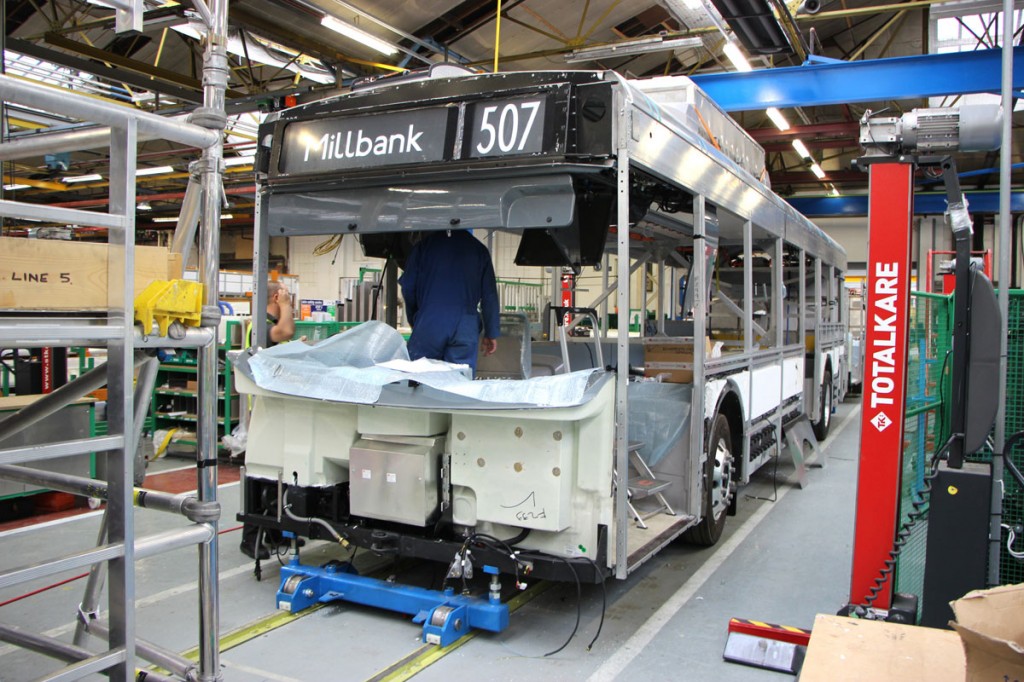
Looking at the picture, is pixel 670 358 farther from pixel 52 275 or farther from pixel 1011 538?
pixel 52 275

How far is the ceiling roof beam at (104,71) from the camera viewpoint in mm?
9359

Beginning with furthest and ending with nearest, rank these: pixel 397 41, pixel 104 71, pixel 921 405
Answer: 1. pixel 397 41
2. pixel 104 71
3. pixel 921 405

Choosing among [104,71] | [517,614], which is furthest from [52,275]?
[104,71]

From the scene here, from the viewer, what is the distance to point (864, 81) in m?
8.70

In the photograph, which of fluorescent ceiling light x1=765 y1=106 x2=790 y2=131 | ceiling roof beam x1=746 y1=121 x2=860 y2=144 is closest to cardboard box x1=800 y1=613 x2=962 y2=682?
fluorescent ceiling light x1=765 y1=106 x2=790 y2=131

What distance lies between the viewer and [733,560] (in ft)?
A: 18.3

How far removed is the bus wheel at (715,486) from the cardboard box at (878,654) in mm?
→ 2739

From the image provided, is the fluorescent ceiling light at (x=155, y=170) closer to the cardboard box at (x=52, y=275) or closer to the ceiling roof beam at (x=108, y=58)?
the ceiling roof beam at (x=108, y=58)

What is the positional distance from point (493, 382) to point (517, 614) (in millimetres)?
1440

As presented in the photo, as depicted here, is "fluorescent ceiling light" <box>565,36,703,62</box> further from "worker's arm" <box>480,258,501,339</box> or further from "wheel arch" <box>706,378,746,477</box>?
"worker's arm" <box>480,258,501,339</box>

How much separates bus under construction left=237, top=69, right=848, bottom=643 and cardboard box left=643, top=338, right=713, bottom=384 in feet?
0.09

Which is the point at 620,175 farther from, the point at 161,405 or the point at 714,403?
the point at 161,405

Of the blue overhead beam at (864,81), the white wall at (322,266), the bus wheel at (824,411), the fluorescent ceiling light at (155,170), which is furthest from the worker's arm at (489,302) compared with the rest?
the white wall at (322,266)

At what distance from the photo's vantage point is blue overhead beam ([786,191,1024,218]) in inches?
671
